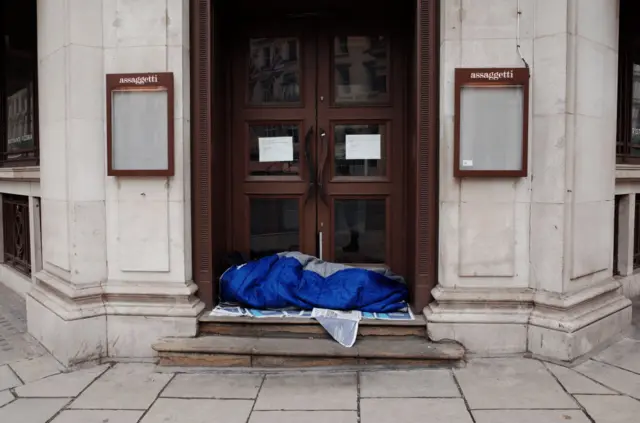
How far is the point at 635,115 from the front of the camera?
6555 millimetres

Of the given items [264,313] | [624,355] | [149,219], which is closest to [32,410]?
[149,219]

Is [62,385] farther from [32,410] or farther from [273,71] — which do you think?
[273,71]

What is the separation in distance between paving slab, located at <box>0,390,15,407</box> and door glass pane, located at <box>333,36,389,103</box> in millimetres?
3771

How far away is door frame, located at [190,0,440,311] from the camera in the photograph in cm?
468

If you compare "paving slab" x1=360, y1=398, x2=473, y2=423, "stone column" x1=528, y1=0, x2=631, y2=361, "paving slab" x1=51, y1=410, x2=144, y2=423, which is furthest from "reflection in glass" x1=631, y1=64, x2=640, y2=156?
"paving slab" x1=51, y1=410, x2=144, y2=423

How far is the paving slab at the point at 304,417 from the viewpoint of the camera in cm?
362

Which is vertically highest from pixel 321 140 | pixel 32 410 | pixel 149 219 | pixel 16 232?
pixel 321 140

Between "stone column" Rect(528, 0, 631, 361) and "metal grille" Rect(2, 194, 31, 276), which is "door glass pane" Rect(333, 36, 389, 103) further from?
"metal grille" Rect(2, 194, 31, 276)

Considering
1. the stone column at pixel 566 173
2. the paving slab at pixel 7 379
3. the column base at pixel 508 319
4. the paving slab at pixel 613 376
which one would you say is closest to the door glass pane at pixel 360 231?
the column base at pixel 508 319

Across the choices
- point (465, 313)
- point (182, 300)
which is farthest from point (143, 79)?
point (465, 313)

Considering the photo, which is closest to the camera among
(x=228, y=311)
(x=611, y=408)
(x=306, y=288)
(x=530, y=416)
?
(x=530, y=416)

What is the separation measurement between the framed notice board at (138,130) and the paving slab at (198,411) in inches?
71.9

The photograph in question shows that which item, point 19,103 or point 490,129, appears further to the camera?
point 19,103

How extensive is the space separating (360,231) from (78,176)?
2.66 metres
